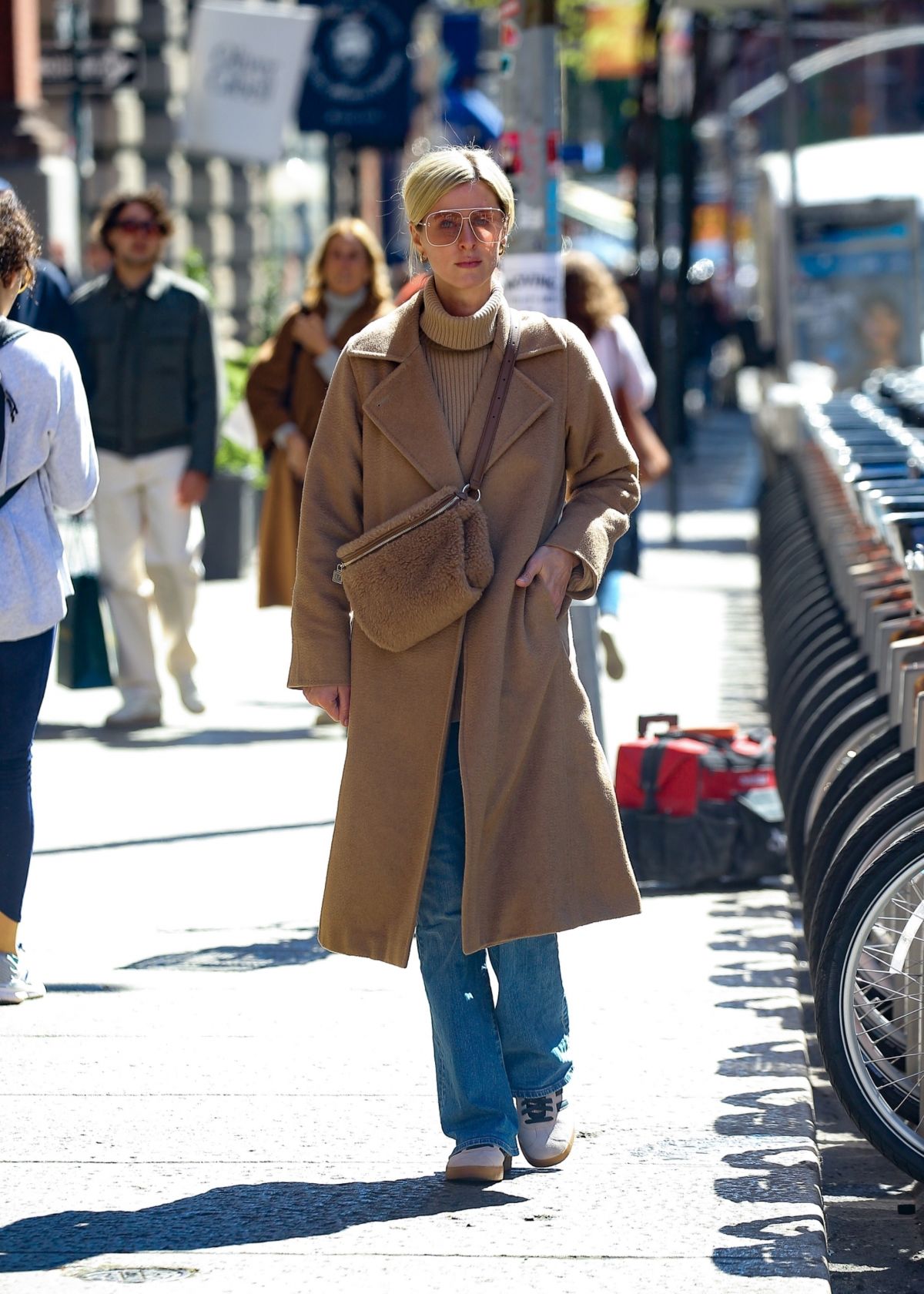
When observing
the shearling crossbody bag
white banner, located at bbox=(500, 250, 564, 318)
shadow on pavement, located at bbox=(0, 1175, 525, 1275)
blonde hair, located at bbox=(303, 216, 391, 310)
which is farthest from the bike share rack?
blonde hair, located at bbox=(303, 216, 391, 310)

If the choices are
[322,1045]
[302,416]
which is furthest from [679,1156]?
[302,416]

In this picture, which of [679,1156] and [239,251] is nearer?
[679,1156]

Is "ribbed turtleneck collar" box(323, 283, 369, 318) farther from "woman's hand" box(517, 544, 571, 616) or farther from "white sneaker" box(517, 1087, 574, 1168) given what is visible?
"white sneaker" box(517, 1087, 574, 1168)

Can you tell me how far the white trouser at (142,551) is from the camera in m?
10.0

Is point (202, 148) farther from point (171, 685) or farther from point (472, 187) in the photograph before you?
point (472, 187)

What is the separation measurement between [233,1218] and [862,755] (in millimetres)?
1946

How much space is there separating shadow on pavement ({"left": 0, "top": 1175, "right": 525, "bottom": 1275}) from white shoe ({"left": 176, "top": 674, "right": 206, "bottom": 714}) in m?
5.92

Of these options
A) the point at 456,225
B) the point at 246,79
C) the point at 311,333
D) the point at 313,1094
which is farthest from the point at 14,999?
the point at 246,79

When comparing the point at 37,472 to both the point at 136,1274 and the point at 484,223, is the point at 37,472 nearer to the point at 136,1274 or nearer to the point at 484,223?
the point at 484,223

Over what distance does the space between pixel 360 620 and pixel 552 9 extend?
4.13 meters

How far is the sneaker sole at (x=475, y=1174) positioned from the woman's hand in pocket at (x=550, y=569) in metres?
1.04

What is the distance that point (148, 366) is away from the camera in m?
9.91

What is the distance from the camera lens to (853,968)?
15.3 ft

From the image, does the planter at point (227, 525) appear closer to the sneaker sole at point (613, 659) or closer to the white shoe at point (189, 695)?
the white shoe at point (189, 695)
